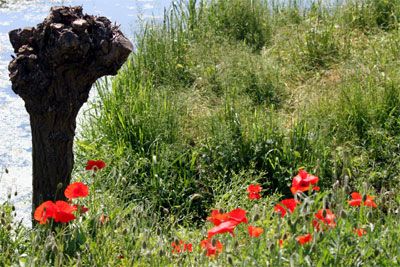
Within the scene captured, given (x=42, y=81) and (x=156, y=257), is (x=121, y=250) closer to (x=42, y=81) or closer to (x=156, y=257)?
(x=156, y=257)

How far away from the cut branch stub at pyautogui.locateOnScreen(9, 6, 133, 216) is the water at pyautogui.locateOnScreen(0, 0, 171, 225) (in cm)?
28

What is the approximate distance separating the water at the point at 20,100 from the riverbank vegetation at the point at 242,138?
552 mm

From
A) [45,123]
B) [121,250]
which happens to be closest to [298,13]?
[45,123]

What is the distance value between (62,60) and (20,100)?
12.9 feet

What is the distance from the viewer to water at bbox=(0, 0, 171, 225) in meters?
6.56

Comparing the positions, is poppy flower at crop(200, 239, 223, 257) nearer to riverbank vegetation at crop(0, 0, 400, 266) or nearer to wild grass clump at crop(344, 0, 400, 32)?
riverbank vegetation at crop(0, 0, 400, 266)

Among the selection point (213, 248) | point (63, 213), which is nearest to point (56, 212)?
point (63, 213)

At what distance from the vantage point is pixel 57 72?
14.5 ft

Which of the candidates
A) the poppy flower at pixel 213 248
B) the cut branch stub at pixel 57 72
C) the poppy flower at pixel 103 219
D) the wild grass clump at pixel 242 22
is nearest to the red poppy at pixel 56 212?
the poppy flower at pixel 103 219

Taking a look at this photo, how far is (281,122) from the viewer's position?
6.24 metres

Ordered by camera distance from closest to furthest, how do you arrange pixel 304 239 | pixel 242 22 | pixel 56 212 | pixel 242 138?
pixel 304 239, pixel 56 212, pixel 242 138, pixel 242 22

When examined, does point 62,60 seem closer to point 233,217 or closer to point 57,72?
point 57,72

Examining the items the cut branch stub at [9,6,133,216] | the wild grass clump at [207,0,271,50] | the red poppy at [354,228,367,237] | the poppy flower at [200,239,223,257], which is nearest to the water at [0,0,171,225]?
the cut branch stub at [9,6,133,216]

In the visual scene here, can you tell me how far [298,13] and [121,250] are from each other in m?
5.16
